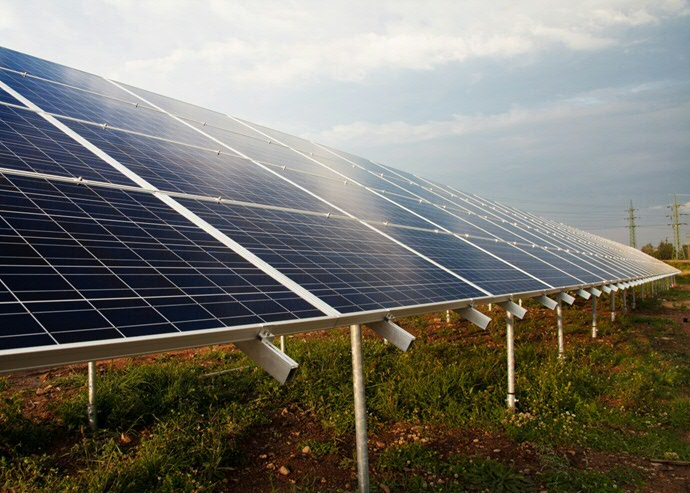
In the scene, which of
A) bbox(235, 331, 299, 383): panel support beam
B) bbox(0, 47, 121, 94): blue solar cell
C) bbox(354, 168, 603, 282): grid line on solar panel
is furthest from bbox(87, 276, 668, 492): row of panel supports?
bbox(0, 47, 121, 94): blue solar cell

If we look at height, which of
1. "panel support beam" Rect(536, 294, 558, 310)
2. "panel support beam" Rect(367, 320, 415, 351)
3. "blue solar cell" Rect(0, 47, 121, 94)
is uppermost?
"blue solar cell" Rect(0, 47, 121, 94)

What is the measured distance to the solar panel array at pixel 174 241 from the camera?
13.0 feet

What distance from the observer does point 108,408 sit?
10531 mm

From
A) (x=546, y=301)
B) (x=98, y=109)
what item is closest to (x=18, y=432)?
(x=98, y=109)

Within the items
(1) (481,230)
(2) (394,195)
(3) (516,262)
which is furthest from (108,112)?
(1) (481,230)

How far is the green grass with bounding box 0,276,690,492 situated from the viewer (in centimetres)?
815

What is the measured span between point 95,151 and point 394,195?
36.2 feet

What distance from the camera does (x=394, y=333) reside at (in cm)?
A: 621

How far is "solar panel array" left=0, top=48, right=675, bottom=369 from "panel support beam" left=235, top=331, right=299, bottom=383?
0.15 m

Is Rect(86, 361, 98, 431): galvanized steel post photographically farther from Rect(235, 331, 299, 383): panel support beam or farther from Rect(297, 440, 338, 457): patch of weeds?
Rect(235, 331, 299, 383): panel support beam

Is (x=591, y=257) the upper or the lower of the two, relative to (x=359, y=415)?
lower

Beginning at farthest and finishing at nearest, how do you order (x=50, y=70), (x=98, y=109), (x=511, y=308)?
(x=50, y=70) < (x=98, y=109) < (x=511, y=308)

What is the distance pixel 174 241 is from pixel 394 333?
2953mm

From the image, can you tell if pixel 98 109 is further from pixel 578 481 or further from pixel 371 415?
pixel 578 481
